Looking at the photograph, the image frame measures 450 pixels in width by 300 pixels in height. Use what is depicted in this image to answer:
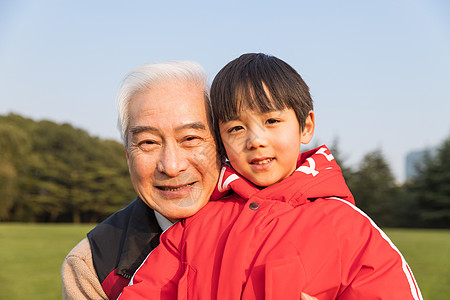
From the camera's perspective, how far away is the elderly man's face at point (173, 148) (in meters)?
2.00

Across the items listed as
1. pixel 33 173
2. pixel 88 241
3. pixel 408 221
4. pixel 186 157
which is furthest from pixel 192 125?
pixel 33 173

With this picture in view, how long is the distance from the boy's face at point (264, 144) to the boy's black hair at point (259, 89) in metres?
0.04

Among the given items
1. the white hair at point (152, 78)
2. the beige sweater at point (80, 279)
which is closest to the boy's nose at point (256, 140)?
the white hair at point (152, 78)

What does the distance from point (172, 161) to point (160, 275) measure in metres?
0.54

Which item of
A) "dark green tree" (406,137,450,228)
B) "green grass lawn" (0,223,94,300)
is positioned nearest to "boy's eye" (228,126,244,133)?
"green grass lawn" (0,223,94,300)

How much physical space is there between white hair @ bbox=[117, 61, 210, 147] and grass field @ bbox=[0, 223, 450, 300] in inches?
289

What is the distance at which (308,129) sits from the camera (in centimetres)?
209

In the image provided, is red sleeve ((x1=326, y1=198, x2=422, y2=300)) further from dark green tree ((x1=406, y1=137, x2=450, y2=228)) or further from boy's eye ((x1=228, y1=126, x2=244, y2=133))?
dark green tree ((x1=406, y1=137, x2=450, y2=228))

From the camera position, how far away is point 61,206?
42.8 meters

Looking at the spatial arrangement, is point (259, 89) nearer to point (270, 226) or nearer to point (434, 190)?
point (270, 226)

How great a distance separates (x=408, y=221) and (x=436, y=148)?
7253mm

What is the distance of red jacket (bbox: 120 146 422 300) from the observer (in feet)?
5.16

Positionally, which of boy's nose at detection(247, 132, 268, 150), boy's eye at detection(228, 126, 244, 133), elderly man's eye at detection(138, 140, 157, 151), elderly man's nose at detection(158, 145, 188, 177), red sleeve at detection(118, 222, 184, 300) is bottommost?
red sleeve at detection(118, 222, 184, 300)

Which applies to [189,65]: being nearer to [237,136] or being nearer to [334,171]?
[237,136]
